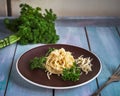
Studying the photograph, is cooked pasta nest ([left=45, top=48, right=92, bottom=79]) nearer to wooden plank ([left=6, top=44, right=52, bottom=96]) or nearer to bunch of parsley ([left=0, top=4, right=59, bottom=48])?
wooden plank ([left=6, top=44, right=52, bottom=96])

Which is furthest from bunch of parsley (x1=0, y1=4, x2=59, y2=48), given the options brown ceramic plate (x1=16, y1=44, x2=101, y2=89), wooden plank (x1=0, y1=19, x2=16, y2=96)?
brown ceramic plate (x1=16, y1=44, x2=101, y2=89)

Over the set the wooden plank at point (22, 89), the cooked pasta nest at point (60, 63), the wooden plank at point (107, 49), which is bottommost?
the wooden plank at point (22, 89)

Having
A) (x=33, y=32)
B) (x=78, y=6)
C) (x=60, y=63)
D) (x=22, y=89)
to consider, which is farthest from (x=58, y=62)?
(x=78, y=6)

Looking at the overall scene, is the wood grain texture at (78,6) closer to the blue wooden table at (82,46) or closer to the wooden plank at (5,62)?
the blue wooden table at (82,46)

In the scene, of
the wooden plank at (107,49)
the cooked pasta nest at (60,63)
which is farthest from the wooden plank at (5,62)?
the wooden plank at (107,49)

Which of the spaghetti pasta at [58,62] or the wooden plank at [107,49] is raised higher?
the spaghetti pasta at [58,62]

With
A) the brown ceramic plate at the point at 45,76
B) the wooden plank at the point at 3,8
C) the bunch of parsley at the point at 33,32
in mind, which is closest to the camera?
the brown ceramic plate at the point at 45,76

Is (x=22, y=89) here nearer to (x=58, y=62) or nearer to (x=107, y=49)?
(x=58, y=62)

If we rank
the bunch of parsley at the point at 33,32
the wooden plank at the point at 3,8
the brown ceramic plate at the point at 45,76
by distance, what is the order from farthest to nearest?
the wooden plank at the point at 3,8, the bunch of parsley at the point at 33,32, the brown ceramic plate at the point at 45,76
